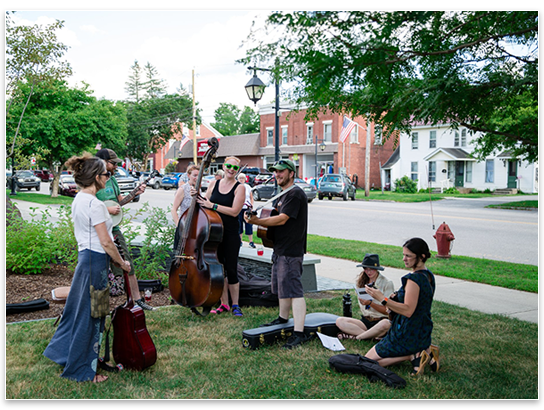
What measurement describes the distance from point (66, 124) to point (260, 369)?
1069 inches

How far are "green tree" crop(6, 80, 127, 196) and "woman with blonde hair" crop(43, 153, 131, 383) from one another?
983 inches

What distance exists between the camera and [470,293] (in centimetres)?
724

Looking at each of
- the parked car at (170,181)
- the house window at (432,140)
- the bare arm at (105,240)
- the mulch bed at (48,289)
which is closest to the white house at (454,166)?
the house window at (432,140)

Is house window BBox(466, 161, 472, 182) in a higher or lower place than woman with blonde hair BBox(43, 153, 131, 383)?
higher

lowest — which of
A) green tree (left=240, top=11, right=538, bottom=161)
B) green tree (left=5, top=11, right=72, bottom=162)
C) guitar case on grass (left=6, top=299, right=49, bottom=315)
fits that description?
guitar case on grass (left=6, top=299, right=49, bottom=315)

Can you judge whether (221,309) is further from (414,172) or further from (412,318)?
(414,172)

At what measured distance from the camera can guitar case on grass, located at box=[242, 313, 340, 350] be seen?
4.69 meters

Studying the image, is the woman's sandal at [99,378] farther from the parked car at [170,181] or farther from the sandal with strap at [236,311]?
the parked car at [170,181]

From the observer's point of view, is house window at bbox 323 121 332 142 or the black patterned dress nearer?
the black patterned dress

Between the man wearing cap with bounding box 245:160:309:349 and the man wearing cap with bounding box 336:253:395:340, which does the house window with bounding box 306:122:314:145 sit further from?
the man wearing cap with bounding box 245:160:309:349

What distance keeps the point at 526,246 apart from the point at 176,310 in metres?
9.72

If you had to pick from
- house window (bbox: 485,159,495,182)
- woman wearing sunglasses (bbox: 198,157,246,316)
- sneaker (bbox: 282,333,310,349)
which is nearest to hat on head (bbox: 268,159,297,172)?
woman wearing sunglasses (bbox: 198,157,246,316)

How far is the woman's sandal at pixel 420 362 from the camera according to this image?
4.08m

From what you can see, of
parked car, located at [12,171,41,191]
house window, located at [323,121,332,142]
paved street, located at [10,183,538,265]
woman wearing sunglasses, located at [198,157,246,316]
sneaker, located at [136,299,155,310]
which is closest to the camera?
woman wearing sunglasses, located at [198,157,246,316]
